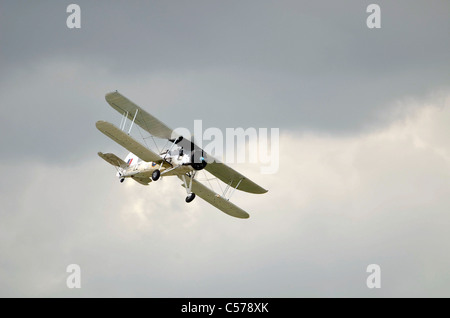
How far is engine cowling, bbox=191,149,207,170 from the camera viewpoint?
61.9m

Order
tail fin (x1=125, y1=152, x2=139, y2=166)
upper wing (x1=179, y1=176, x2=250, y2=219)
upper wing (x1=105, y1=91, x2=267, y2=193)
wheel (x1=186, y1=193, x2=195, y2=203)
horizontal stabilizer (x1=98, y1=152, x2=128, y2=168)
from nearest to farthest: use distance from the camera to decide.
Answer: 1. upper wing (x1=105, y1=91, x2=267, y2=193)
2. wheel (x1=186, y1=193, x2=195, y2=203)
3. tail fin (x1=125, y1=152, x2=139, y2=166)
4. horizontal stabilizer (x1=98, y1=152, x2=128, y2=168)
5. upper wing (x1=179, y1=176, x2=250, y2=219)

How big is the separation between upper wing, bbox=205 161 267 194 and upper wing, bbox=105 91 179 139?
5.01 meters

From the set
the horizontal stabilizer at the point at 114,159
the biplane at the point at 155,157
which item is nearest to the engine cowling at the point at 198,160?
the biplane at the point at 155,157

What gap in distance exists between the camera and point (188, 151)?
2457 inches

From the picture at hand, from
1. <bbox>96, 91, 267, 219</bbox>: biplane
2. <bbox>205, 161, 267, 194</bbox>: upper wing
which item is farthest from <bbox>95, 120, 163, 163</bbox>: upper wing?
<bbox>205, 161, 267, 194</bbox>: upper wing

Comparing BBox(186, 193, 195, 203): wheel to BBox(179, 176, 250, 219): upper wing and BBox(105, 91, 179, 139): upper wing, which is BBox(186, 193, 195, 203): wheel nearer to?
BBox(179, 176, 250, 219): upper wing

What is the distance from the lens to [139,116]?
61.7 m

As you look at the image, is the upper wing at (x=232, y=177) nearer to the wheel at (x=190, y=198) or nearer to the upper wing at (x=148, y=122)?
the upper wing at (x=148, y=122)

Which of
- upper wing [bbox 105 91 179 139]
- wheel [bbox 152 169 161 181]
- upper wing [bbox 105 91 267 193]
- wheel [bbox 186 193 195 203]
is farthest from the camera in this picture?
wheel [bbox 152 169 161 181]

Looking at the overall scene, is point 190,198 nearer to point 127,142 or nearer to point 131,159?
point 127,142

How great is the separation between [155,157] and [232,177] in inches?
309
